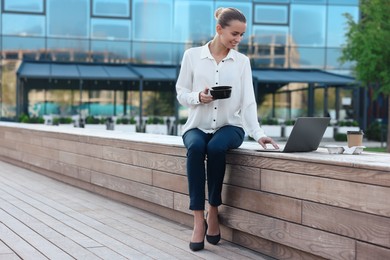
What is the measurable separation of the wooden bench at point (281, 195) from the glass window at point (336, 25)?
2606 cm

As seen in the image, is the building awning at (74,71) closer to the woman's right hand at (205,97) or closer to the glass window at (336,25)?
the glass window at (336,25)

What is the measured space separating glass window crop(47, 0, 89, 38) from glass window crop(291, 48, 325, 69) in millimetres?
10510

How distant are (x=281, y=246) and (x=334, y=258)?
2.34 feet

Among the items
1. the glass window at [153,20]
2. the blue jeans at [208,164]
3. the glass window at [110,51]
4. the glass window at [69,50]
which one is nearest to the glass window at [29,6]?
the glass window at [69,50]

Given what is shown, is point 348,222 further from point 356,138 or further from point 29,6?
point 29,6

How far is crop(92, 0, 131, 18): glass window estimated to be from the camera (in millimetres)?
30578

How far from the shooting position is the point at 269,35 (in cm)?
3219

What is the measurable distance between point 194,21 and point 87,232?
26595 mm

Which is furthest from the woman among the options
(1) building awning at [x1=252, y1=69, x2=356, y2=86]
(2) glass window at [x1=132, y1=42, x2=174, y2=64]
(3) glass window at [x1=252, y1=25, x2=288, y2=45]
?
(3) glass window at [x1=252, y1=25, x2=288, y2=45]

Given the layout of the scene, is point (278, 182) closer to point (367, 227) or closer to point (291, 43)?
point (367, 227)

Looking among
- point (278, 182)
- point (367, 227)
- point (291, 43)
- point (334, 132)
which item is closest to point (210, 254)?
point (278, 182)

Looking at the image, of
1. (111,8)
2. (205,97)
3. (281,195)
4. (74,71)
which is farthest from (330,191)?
(111,8)

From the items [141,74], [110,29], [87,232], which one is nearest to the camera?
→ [87,232]

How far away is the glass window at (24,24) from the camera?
29688mm
